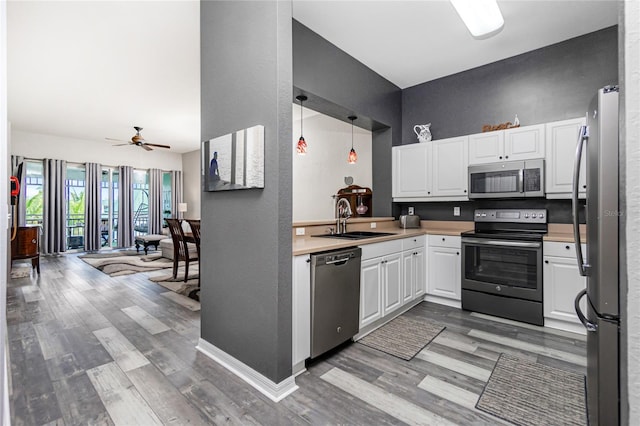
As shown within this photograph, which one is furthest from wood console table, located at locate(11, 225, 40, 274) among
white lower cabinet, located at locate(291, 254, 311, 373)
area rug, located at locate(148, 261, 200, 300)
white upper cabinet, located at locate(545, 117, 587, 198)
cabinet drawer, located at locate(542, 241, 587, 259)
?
white upper cabinet, located at locate(545, 117, 587, 198)

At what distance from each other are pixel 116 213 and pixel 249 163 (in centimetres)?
836

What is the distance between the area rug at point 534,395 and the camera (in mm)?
1646

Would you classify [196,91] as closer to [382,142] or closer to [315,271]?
[382,142]

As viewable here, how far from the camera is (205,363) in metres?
2.20

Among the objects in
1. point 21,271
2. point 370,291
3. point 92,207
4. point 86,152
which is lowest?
point 21,271

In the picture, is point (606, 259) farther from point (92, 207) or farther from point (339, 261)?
point (92, 207)

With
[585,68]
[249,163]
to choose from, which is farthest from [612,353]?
[585,68]

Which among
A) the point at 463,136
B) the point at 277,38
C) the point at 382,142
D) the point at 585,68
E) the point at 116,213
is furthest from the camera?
the point at 116,213

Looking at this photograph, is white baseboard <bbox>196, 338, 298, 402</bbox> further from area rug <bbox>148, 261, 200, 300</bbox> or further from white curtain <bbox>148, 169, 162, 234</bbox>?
white curtain <bbox>148, 169, 162, 234</bbox>

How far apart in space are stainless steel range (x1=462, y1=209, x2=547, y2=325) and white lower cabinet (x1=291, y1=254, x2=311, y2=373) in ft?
6.61

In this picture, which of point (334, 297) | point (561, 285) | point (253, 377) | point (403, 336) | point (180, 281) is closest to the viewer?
point (253, 377)

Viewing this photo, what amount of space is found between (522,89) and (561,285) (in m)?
2.18

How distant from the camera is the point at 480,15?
8.20 ft

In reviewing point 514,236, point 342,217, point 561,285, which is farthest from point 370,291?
point 561,285
